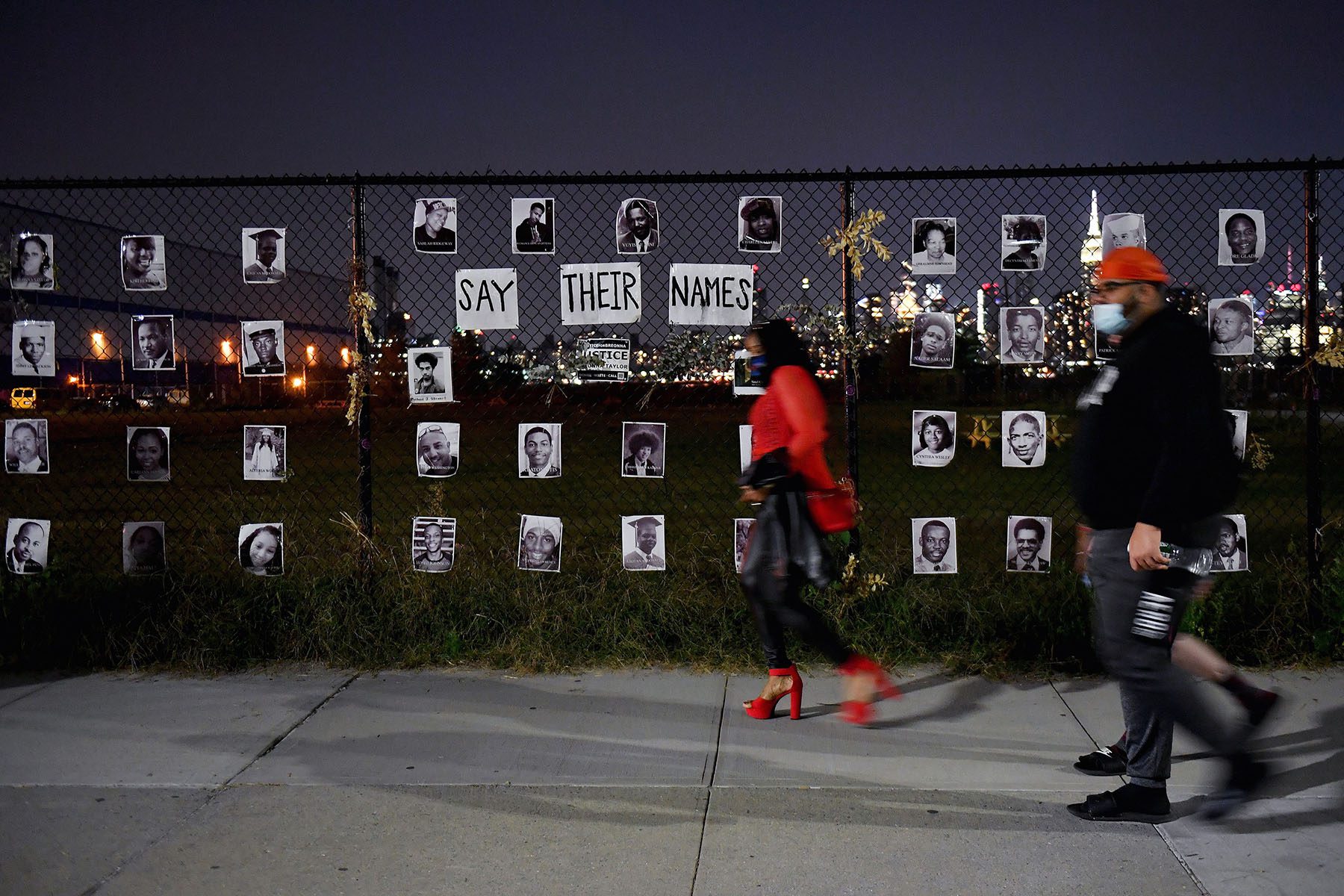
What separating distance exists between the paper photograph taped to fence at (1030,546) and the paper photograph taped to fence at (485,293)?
3.07m

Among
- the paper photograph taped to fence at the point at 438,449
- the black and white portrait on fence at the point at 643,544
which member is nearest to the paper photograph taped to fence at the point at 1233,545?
the black and white portrait on fence at the point at 643,544

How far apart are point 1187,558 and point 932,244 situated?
2.90 metres

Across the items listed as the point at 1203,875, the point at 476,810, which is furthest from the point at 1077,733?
the point at 476,810

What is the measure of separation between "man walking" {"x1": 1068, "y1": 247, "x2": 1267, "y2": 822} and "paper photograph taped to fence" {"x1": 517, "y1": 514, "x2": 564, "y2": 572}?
10.7ft

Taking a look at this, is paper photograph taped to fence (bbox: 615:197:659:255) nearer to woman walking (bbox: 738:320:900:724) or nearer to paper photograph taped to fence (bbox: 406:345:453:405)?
paper photograph taped to fence (bbox: 406:345:453:405)

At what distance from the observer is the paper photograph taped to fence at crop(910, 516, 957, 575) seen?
583cm

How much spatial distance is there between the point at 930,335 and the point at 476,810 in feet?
11.5

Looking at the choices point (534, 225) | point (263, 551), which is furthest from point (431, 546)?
point (534, 225)

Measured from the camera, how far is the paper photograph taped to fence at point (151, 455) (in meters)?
6.11

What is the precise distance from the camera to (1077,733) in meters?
4.57

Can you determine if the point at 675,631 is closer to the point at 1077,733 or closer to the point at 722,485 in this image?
the point at 1077,733

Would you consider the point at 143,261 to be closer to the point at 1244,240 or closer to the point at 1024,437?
the point at 1024,437

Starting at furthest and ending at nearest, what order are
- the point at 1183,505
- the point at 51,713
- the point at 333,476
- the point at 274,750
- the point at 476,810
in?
the point at 333,476 < the point at 51,713 < the point at 274,750 < the point at 476,810 < the point at 1183,505

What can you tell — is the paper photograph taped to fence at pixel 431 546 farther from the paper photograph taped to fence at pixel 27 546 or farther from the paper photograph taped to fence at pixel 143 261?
the paper photograph taped to fence at pixel 27 546
